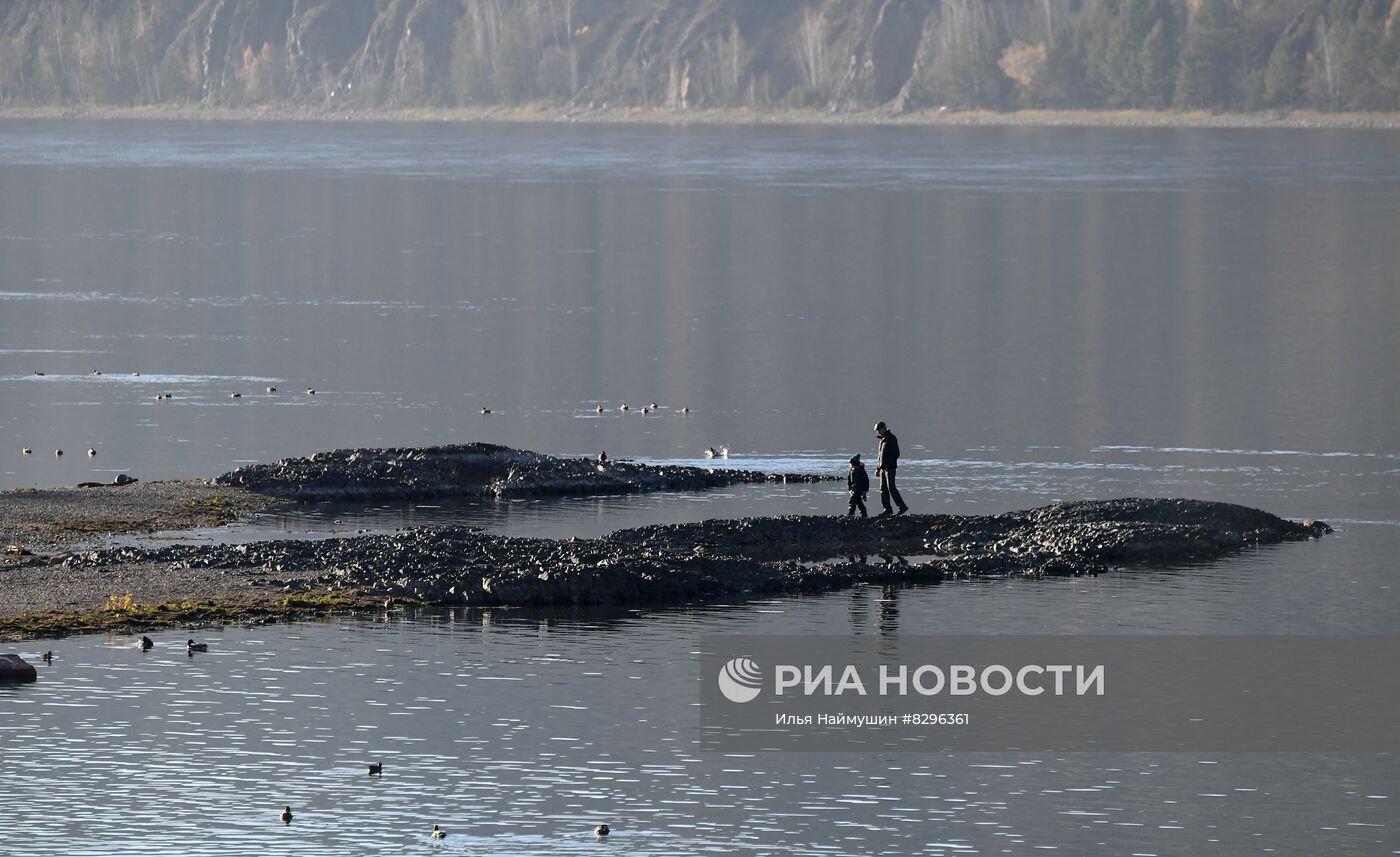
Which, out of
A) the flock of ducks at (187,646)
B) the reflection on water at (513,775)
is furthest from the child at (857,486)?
the flock of ducks at (187,646)

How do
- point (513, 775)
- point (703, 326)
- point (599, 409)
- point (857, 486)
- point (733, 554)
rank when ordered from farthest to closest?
point (703, 326) < point (599, 409) < point (857, 486) < point (733, 554) < point (513, 775)

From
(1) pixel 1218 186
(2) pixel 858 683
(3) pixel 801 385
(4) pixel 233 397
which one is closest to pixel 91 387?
(4) pixel 233 397

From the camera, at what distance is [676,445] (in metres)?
63.7

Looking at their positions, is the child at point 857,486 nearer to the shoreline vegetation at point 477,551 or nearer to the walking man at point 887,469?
the walking man at point 887,469

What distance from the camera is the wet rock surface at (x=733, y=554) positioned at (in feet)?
139

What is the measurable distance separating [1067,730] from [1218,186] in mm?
163708

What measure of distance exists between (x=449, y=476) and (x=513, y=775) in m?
22.8

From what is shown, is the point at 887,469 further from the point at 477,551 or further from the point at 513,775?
the point at 513,775

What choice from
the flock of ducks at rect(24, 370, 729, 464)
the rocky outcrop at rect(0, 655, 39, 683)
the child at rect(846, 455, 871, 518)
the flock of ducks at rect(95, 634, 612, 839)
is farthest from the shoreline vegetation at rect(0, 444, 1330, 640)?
the flock of ducks at rect(24, 370, 729, 464)

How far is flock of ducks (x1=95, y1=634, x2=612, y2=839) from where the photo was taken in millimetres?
29422

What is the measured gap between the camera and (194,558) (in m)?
44.3

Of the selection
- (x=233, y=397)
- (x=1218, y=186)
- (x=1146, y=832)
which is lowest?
(x=1146, y=832)

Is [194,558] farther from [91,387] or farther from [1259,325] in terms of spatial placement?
[1259,325]

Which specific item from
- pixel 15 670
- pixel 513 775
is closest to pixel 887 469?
pixel 513 775
